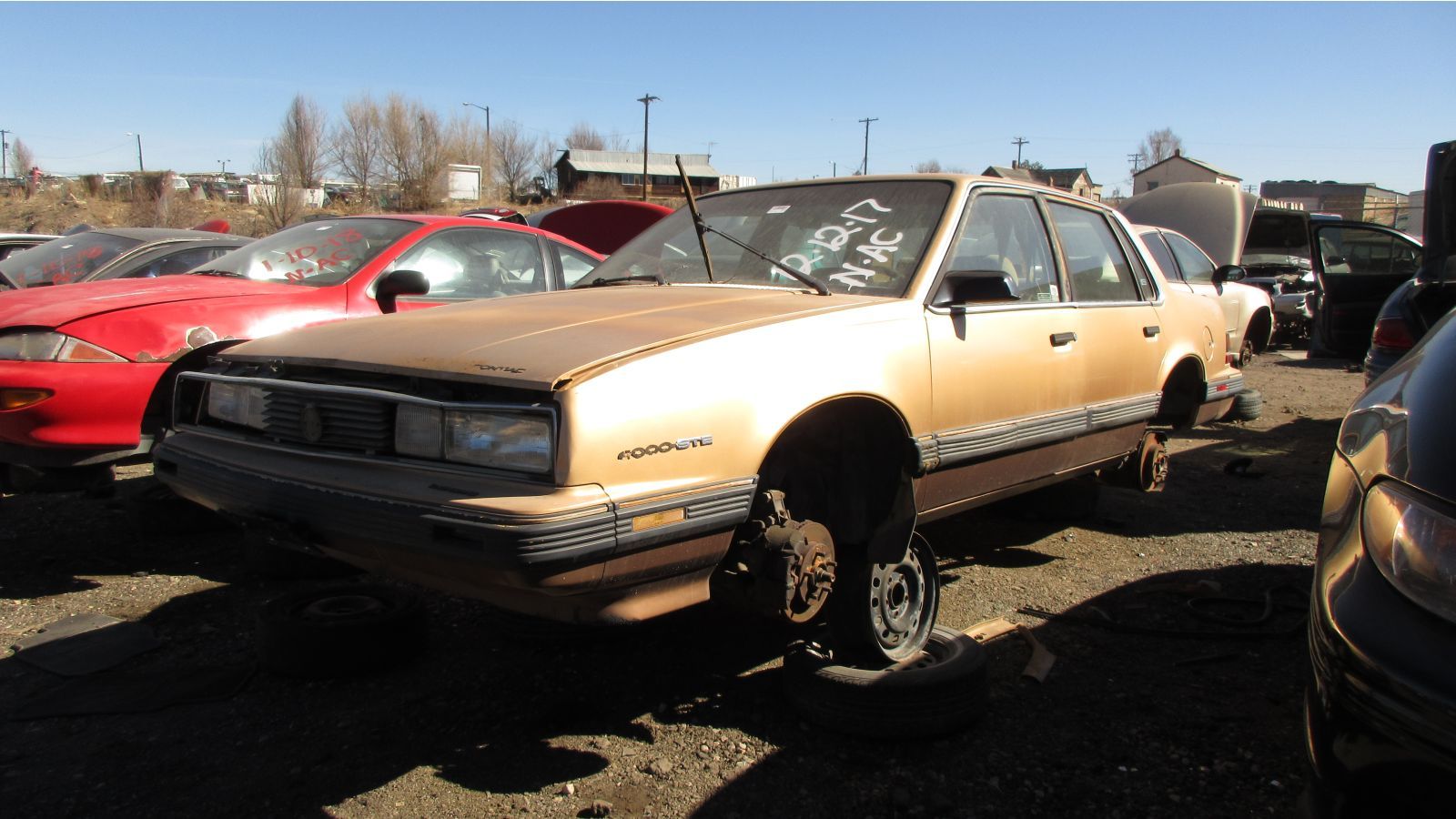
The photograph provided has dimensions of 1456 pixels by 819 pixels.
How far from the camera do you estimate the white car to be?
914cm

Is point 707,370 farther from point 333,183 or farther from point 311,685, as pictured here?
point 333,183

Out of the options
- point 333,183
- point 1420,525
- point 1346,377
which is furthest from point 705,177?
point 1420,525

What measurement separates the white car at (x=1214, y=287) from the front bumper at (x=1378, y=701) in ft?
25.0

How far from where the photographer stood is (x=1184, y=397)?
488 centimetres

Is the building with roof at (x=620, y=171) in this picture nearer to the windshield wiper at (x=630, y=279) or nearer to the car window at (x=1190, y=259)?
the car window at (x=1190, y=259)

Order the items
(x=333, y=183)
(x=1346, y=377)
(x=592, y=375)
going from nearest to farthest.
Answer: (x=592, y=375) → (x=1346, y=377) → (x=333, y=183)

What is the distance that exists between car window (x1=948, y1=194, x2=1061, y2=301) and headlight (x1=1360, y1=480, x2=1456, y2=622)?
76.6 inches

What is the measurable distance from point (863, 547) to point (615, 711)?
2.96ft

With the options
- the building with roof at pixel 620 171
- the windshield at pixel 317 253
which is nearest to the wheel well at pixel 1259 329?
the windshield at pixel 317 253

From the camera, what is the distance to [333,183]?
47.5 metres

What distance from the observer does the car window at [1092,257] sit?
13.6 ft

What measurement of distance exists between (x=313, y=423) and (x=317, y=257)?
2983 mm

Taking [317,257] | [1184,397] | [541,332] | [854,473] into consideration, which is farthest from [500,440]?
[1184,397]

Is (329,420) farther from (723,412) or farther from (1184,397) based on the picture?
(1184,397)
